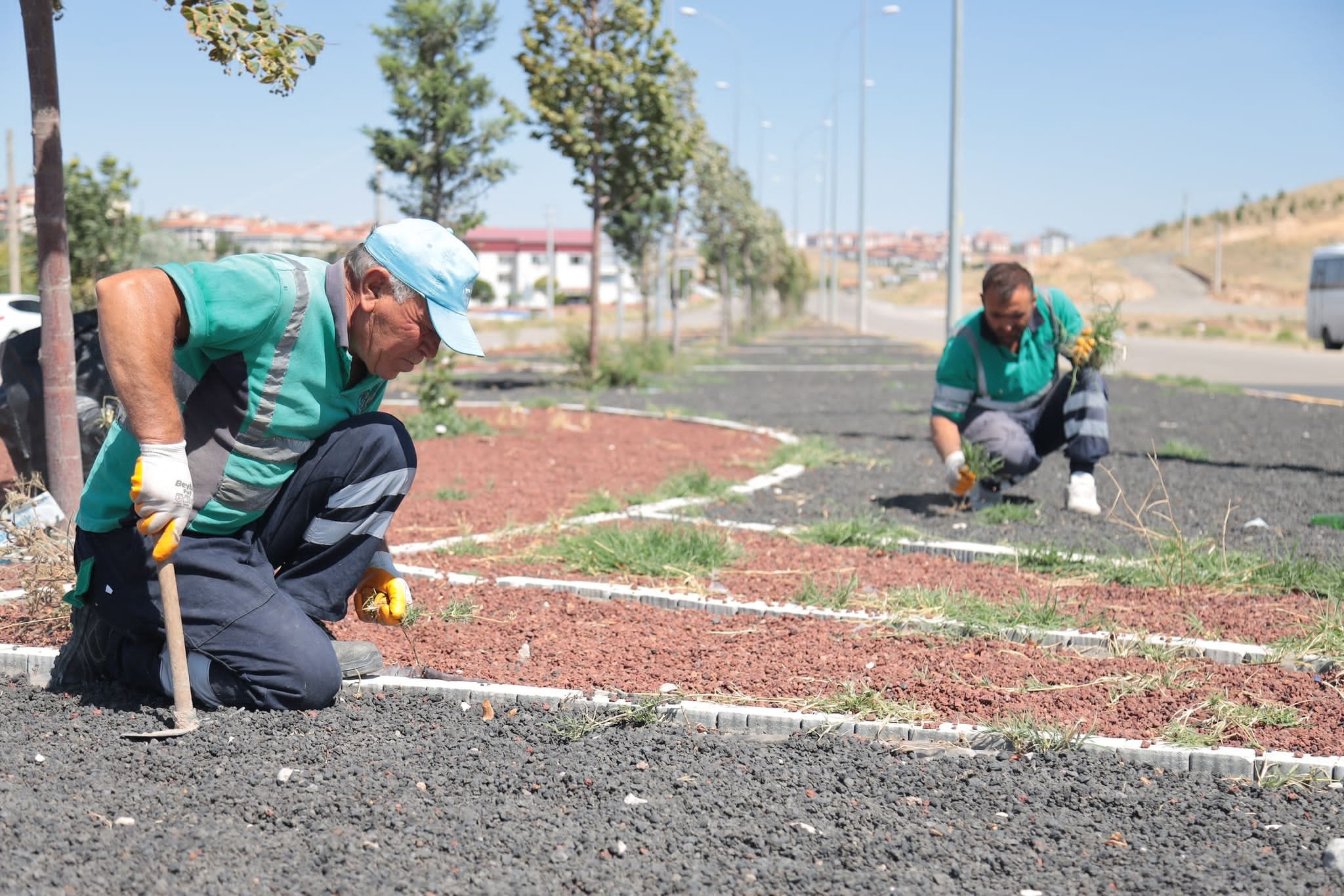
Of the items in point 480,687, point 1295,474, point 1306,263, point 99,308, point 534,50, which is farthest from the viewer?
point 1306,263

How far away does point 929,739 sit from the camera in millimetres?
3230

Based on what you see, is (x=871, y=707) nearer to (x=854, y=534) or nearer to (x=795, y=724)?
(x=795, y=724)

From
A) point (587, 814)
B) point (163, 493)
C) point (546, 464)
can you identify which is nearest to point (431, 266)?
point (163, 493)

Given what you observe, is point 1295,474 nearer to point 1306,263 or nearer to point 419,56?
point 419,56

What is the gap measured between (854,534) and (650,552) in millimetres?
1115

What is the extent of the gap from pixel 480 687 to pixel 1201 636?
2418 mm

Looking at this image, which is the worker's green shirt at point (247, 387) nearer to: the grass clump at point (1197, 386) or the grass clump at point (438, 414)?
the grass clump at point (438, 414)

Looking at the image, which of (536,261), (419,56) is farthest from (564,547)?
(536,261)

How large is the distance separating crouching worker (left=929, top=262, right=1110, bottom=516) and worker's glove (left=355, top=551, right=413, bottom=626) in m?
3.44

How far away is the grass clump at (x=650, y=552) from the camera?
4988 mm

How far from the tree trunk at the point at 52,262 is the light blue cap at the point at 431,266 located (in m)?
1.96

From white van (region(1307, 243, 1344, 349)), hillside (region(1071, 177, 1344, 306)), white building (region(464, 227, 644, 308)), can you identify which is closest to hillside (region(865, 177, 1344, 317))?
hillside (region(1071, 177, 1344, 306))

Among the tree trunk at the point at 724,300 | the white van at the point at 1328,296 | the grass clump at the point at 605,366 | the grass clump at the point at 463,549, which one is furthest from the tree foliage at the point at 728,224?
the grass clump at the point at 463,549

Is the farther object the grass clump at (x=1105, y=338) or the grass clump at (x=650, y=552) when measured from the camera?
the grass clump at (x=1105, y=338)
